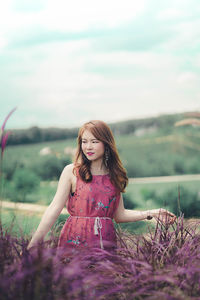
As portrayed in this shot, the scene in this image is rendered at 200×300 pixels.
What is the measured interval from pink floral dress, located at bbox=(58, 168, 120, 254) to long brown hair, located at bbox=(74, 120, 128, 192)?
0.05 metres

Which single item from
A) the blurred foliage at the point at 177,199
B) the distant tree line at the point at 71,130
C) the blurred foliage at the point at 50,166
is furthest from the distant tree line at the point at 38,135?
the blurred foliage at the point at 177,199

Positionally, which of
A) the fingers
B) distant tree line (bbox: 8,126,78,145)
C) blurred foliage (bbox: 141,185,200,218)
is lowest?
blurred foliage (bbox: 141,185,200,218)

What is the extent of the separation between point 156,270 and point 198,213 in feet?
9.68

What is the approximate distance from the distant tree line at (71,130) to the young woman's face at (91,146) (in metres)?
3.63

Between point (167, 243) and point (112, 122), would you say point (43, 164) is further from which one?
point (167, 243)

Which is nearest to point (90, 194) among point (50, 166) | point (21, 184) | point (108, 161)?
point (108, 161)

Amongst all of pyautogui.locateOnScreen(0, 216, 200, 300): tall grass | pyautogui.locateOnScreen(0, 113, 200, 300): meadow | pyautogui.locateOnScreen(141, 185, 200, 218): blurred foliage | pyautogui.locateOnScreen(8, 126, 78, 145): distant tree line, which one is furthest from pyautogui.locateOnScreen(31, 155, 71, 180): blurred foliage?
pyautogui.locateOnScreen(0, 216, 200, 300): tall grass

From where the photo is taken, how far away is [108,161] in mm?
2750

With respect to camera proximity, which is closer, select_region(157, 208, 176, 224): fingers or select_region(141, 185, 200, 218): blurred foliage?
select_region(157, 208, 176, 224): fingers

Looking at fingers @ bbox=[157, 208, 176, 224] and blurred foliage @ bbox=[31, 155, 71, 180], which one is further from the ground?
blurred foliage @ bbox=[31, 155, 71, 180]

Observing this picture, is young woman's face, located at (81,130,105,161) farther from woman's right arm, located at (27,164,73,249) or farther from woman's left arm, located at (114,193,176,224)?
woman's left arm, located at (114,193,176,224)

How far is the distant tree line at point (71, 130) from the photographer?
6.24 m

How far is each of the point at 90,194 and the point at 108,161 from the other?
0.30 m

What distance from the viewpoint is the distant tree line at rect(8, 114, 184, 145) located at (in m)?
6.24
